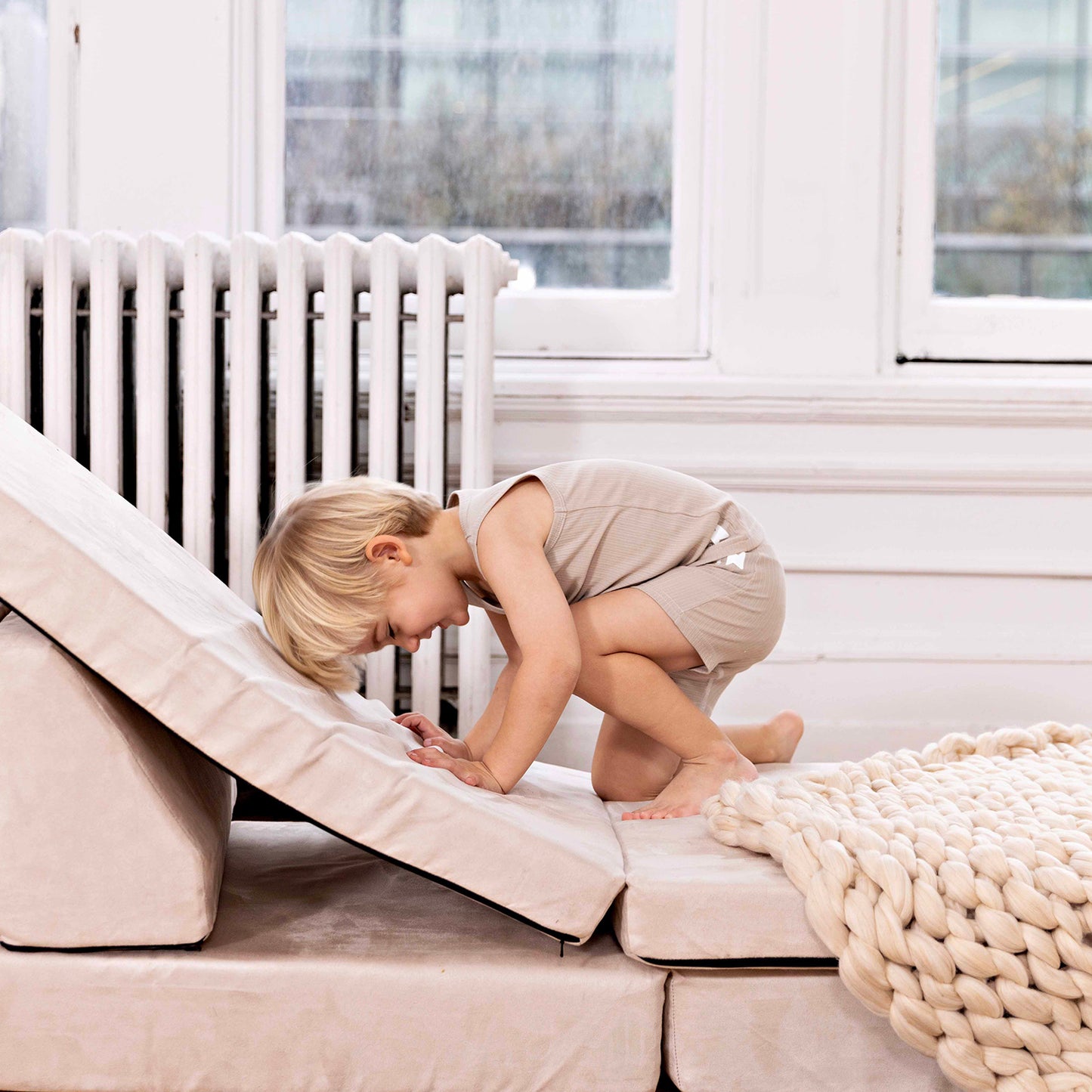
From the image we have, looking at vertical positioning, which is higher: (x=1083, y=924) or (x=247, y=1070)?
(x=1083, y=924)

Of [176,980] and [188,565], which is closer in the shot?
[176,980]

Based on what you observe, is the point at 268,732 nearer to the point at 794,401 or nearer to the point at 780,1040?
the point at 780,1040

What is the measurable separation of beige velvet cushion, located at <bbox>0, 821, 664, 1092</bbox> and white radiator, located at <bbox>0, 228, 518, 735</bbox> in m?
0.74

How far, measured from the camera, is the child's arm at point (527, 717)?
0.99m

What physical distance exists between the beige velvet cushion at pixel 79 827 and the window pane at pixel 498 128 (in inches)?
A: 48.5

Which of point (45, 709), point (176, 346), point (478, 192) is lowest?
point (45, 709)

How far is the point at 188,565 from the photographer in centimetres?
107

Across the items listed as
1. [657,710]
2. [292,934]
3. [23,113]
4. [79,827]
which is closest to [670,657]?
[657,710]

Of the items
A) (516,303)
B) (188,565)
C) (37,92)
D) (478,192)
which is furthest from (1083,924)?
(37,92)

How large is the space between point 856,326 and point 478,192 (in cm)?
67

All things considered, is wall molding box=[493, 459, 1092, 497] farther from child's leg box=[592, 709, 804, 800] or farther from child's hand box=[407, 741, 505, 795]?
child's hand box=[407, 741, 505, 795]

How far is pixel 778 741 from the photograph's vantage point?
1.30 m

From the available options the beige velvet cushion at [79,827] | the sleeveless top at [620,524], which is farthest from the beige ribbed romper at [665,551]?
the beige velvet cushion at [79,827]

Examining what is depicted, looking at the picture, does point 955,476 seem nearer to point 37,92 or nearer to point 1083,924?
point 1083,924
